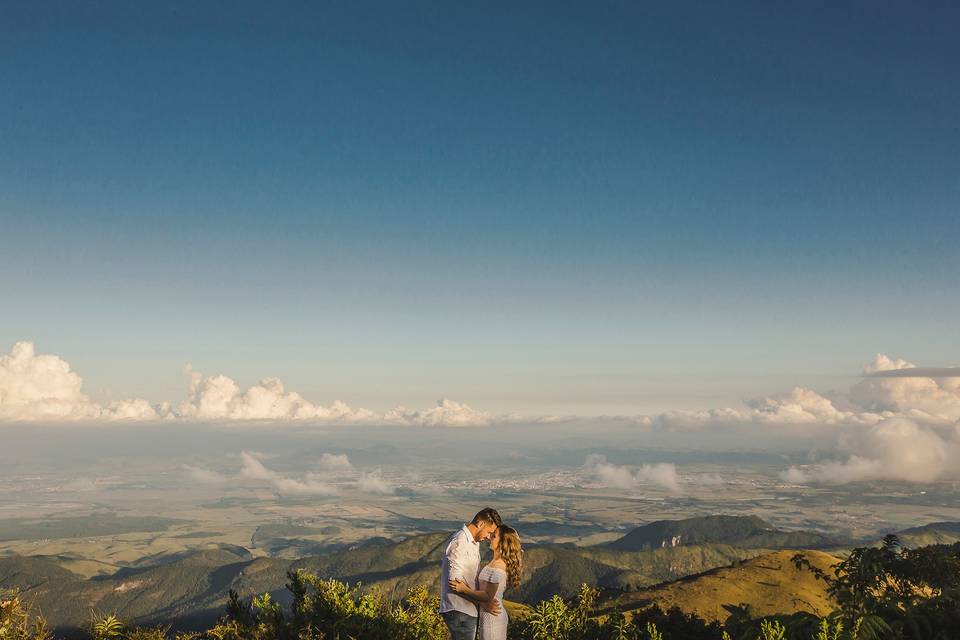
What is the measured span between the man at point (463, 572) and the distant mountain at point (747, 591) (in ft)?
467

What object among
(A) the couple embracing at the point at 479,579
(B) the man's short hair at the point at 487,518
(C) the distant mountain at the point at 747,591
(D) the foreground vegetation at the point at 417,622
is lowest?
(C) the distant mountain at the point at 747,591

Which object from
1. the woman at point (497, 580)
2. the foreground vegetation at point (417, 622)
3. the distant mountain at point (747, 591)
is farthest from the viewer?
the distant mountain at point (747, 591)

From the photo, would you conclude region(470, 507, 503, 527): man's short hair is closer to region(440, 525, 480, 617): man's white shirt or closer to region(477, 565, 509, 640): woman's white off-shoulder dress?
region(440, 525, 480, 617): man's white shirt

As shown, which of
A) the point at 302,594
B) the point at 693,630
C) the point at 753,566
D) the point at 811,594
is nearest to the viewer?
the point at 302,594

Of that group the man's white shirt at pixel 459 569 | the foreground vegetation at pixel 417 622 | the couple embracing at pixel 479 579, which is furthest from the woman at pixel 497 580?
the foreground vegetation at pixel 417 622

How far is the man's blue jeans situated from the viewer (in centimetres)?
1009

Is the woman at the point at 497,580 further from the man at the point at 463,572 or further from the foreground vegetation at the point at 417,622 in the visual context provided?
the foreground vegetation at the point at 417,622

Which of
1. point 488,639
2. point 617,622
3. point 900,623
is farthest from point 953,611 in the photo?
point 488,639

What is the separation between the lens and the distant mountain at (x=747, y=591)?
142875 mm

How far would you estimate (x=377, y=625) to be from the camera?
12.1 m

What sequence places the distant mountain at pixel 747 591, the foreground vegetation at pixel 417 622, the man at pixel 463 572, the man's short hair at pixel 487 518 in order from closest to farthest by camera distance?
the man at pixel 463 572, the man's short hair at pixel 487 518, the foreground vegetation at pixel 417 622, the distant mountain at pixel 747 591

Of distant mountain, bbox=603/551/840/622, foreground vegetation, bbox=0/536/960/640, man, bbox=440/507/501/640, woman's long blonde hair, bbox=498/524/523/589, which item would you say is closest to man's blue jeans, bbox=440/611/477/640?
man, bbox=440/507/501/640

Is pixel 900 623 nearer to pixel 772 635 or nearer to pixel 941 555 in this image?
pixel 772 635

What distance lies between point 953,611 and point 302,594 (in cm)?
1447
